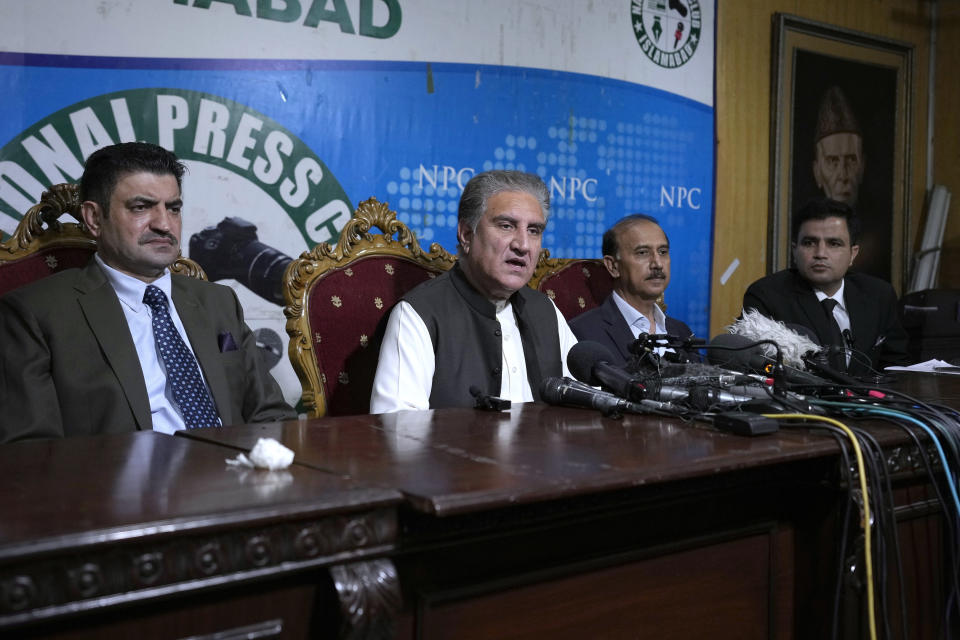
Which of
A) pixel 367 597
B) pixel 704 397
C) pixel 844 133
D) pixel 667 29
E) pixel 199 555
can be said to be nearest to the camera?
pixel 199 555

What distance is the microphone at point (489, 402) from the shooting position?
1.81 metres

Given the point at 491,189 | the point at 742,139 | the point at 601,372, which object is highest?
the point at 742,139

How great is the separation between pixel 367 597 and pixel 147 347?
4.46 feet

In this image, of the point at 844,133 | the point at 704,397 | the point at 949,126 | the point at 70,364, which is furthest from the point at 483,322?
the point at 949,126

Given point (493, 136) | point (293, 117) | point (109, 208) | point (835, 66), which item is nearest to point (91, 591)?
point (109, 208)

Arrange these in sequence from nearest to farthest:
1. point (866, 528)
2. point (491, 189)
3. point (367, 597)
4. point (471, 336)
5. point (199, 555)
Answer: point (199, 555), point (367, 597), point (866, 528), point (471, 336), point (491, 189)

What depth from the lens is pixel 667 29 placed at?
4.33 meters

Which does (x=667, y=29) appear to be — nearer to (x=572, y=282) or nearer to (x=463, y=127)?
(x=463, y=127)

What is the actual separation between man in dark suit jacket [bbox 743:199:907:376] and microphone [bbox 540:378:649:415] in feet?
5.87

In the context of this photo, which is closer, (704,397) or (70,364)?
(704,397)

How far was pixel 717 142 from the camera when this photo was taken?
457 centimetres

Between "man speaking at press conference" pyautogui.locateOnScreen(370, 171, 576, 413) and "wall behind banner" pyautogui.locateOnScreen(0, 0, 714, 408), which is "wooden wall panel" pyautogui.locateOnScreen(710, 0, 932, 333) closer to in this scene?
"wall behind banner" pyautogui.locateOnScreen(0, 0, 714, 408)

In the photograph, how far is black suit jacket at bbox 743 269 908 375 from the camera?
3.37m

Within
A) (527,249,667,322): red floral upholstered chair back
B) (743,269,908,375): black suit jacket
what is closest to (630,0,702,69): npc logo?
(743,269,908,375): black suit jacket
